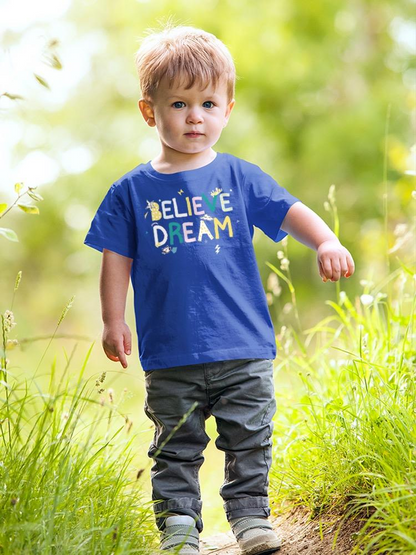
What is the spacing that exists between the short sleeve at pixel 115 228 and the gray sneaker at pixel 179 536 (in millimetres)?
776

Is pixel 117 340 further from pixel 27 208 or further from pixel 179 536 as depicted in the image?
pixel 179 536

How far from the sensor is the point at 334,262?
2.05 meters

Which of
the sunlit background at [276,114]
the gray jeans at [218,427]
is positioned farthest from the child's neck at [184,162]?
→ the sunlit background at [276,114]

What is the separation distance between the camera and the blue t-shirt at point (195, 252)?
2133 millimetres

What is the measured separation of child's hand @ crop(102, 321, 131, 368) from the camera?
2160 mm

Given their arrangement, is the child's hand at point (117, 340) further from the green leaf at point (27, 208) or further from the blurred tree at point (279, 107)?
the blurred tree at point (279, 107)

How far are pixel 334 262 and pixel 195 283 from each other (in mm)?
399

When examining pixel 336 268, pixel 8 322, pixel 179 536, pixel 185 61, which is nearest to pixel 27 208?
pixel 8 322

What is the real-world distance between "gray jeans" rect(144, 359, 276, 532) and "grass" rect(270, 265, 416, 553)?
0.17 m

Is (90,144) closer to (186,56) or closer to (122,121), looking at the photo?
(122,121)

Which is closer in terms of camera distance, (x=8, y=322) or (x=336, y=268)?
(x=8, y=322)

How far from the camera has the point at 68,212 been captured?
10.7 m

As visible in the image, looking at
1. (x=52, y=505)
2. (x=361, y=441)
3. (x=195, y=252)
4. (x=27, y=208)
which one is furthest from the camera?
(x=195, y=252)

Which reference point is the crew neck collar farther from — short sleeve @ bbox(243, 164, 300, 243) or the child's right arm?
the child's right arm
